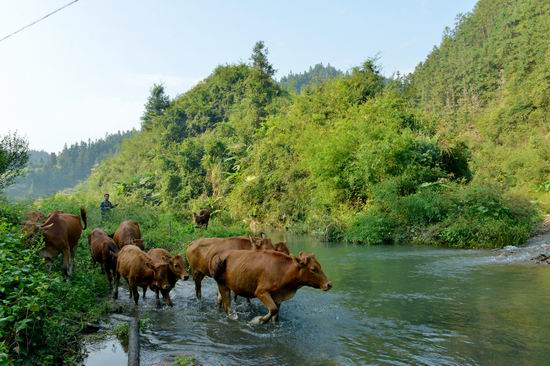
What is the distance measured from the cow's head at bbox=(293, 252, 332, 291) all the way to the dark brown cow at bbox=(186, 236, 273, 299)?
6.95 feet

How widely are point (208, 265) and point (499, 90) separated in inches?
2590

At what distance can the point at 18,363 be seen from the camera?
5.61 meters

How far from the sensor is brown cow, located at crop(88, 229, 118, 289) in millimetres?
11708

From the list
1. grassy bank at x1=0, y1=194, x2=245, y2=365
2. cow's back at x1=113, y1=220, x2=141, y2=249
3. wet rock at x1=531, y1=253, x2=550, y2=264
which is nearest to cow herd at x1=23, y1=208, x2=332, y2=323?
cow's back at x1=113, y1=220, x2=141, y2=249

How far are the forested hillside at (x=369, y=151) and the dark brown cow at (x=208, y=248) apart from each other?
12.8 meters

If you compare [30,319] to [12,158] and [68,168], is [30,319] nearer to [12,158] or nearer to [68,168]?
[12,158]

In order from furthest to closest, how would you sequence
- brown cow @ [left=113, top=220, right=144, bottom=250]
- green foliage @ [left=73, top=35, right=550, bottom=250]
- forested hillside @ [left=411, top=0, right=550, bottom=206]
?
1. forested hillside @ [left=411, top=0, right=550, bottom=206]
2. green foliage @ [left=73, top=35, right=550, bottom=250]
3. brown cow @ [left=113, top=220, right=144, bottom=250]

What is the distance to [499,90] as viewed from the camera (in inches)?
2660

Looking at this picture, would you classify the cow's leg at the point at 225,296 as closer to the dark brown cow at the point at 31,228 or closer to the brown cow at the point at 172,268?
the brown cow at the point at 172,268

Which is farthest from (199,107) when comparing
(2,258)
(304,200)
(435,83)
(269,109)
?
(2,258)

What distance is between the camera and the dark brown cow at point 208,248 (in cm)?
1102

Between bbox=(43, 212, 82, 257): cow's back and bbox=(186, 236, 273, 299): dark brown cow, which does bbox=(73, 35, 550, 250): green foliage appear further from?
bbox=(186, 236, 273, 299): dark brown cow

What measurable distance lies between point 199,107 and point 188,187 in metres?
18.9

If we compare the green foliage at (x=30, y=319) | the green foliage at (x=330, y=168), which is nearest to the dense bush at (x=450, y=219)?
the green foliage at (x=330, y=168)
